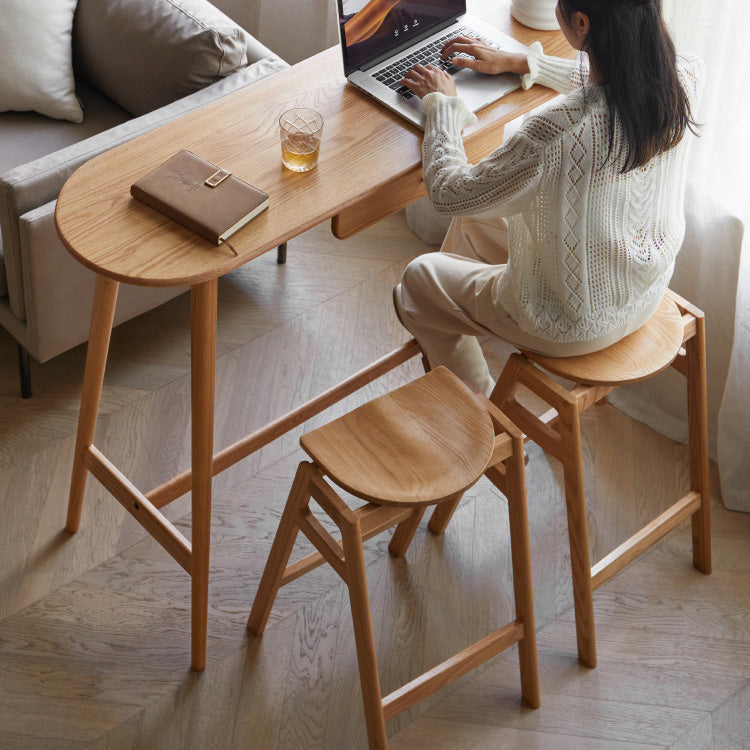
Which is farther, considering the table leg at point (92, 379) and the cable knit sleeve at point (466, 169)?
the table leg at point (92, 379)

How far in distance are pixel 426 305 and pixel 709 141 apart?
800 millimetres

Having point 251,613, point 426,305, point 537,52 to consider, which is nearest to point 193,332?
point 426,305

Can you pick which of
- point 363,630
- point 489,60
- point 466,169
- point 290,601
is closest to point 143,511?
point 290,601

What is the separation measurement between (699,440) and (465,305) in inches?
24.6

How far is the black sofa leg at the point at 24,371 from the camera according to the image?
2439mm

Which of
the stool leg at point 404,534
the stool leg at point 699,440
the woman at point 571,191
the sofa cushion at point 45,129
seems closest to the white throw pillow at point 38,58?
the sofa cushion at point 45,129

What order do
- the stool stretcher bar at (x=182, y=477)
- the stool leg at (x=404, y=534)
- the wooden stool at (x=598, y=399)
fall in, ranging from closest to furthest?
the wooden stool at (x=598, y=399) < the stool stretcher bar at (x=182, y=477) < the stool leg at (x=404, y=534)

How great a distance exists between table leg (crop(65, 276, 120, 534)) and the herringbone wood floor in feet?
0.37

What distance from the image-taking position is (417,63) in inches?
79.5

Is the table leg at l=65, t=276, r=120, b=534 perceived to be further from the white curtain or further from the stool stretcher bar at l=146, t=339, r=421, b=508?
the white curtain

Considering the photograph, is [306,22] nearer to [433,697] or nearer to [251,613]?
[251,613]

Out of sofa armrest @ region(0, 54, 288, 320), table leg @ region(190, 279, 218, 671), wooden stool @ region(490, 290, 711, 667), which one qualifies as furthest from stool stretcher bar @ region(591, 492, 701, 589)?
sofa armrest @ region(0, 54, 288, 320)

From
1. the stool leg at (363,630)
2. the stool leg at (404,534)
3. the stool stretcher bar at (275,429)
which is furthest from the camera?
the stool leg at (404,534)

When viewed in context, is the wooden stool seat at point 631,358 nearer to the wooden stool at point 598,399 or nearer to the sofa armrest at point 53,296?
the wooden stool at point 598,399
